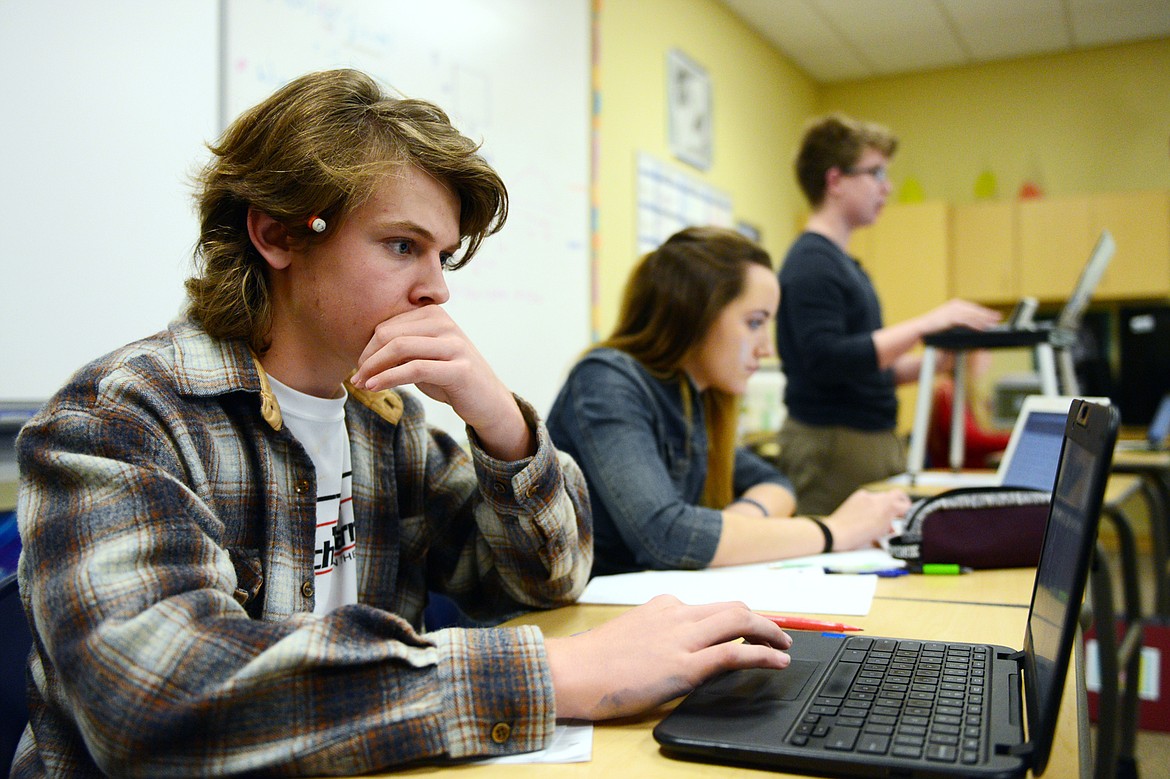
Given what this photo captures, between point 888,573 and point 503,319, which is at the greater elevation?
point 503,319

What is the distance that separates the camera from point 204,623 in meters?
0.60

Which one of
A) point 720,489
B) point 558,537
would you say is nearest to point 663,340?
point 720,489

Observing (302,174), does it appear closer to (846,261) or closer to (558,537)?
(558,537)

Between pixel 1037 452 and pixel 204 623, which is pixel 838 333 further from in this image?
pixel 204 623

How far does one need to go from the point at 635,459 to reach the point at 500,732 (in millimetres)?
779

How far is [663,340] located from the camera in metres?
1.60

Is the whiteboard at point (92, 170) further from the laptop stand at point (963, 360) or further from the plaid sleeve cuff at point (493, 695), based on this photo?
the laptop stand at point (963, 360)

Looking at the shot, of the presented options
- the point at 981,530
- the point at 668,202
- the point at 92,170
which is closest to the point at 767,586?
the point at 981,530

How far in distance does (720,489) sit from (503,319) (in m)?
1.23

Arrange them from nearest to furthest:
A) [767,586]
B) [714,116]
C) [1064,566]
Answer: [1064,566], [767,586], [714,116]

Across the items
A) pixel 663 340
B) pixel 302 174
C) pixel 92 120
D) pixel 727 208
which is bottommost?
pixel 663 340

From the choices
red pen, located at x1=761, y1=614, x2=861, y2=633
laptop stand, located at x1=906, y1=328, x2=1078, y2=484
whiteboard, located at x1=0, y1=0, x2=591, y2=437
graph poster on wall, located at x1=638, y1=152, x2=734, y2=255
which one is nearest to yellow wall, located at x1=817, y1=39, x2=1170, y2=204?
graph poster on wall, located at x1=638, y1=152, x2=734, y2=255

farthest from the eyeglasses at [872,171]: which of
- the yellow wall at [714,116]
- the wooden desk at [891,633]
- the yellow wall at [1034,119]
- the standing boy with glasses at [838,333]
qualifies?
the yellow wall at [1034,119]

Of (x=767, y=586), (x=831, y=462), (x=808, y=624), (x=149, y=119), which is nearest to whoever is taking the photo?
→ (x=808, y=624)
